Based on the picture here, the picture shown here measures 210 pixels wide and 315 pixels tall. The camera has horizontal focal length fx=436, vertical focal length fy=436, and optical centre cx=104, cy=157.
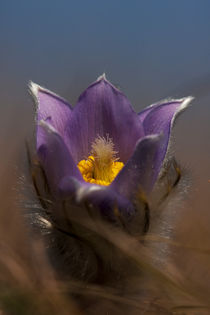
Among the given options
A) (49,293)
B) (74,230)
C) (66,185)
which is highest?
(66,185)

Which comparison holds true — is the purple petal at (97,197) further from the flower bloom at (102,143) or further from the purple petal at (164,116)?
the purple petal at (164,116)

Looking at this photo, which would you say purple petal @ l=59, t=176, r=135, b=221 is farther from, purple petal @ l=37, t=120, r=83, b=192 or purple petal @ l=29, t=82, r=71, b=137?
purple petal @ l=29, t=82, r=71, b=137

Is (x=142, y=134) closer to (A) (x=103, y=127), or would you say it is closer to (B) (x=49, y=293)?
(A) (x=103, y=127)

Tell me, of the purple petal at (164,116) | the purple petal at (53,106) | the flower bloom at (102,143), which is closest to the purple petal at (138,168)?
the flower bloom at (102,143)

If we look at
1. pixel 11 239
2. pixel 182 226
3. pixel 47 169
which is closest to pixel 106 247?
pixel 47 169

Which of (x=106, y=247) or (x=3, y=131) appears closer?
(x=106, y=247)

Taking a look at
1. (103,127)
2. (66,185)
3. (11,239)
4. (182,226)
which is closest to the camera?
(66,185)
